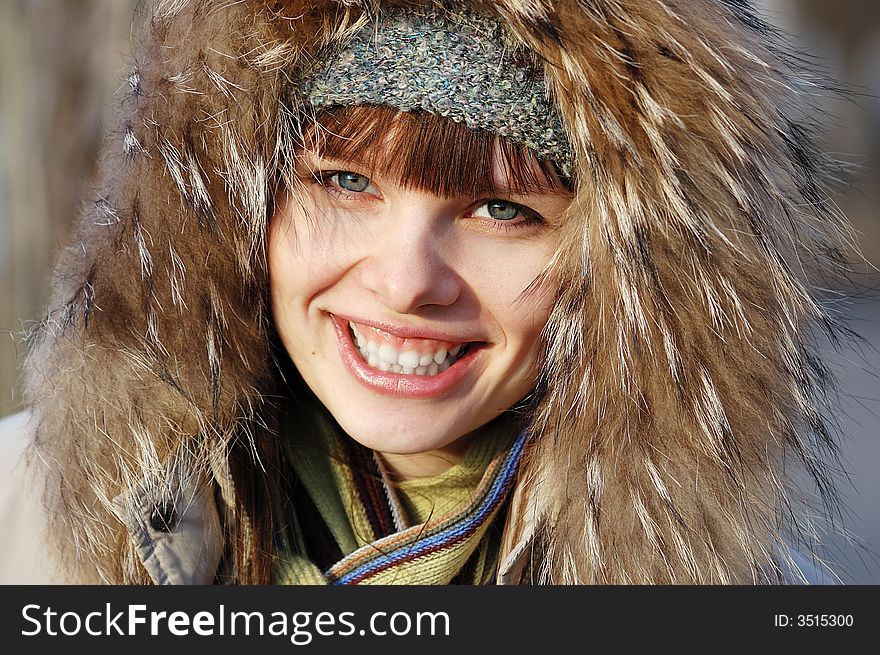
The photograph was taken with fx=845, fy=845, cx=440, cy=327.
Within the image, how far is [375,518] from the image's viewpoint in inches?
57.0

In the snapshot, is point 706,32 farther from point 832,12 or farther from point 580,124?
point 832,12

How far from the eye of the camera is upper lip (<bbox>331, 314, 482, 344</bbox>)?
1.24 metres

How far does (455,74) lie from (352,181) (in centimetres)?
22

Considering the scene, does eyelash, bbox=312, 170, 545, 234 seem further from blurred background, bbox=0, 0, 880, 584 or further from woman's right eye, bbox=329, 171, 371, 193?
blurred background, bbox=0, 0, 880, 584

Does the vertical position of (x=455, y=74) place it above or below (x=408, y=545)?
above

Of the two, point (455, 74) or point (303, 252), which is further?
point (303, 252)

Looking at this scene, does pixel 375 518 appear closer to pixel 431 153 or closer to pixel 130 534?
pixel 130 534

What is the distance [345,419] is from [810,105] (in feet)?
2.83

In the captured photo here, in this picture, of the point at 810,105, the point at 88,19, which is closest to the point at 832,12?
the point at 88,19

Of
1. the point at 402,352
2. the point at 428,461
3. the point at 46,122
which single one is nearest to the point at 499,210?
the point at 402,352

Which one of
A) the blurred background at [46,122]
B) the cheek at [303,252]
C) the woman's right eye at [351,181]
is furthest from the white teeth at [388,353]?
the blurred background at [46,122]

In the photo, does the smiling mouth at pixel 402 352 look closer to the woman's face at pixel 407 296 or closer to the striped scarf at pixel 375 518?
the woman's face at pixel 407 296

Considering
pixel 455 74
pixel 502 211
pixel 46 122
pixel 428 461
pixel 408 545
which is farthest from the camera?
pixel 46 122

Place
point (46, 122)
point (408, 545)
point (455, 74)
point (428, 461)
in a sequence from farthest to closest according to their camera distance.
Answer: point (46, 122), point (428, 461), point (408, 545), point (455, 74)
